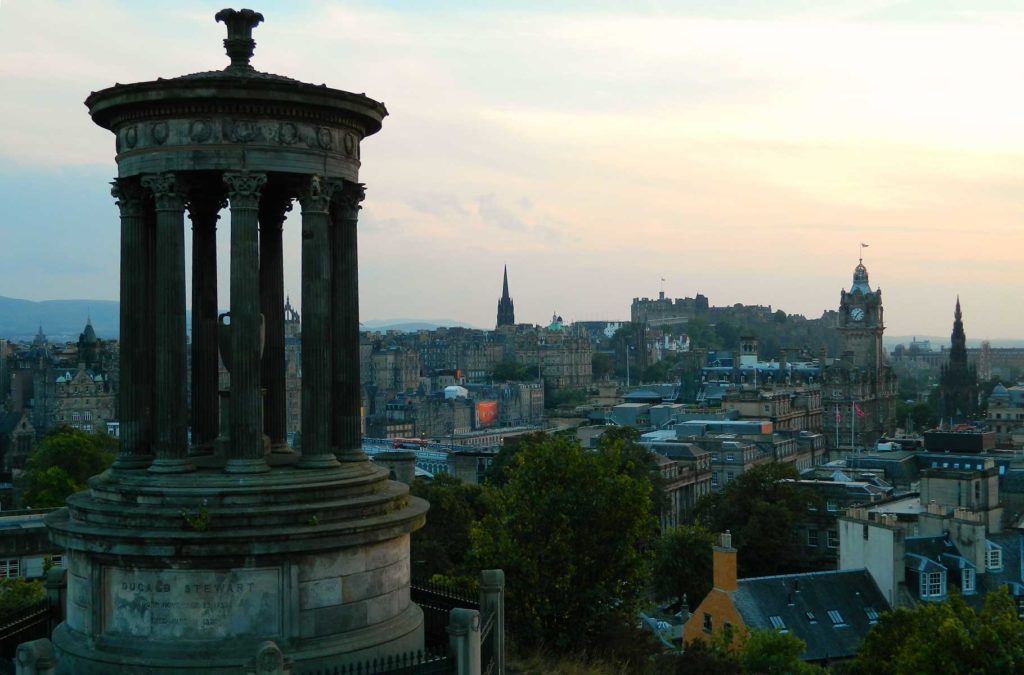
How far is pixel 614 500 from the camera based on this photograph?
33812mm

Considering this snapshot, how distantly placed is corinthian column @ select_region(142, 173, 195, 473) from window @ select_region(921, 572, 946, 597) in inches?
1686

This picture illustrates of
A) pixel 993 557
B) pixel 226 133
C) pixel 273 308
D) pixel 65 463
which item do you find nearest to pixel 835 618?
pixel 993 557

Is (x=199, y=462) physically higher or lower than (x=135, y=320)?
lower

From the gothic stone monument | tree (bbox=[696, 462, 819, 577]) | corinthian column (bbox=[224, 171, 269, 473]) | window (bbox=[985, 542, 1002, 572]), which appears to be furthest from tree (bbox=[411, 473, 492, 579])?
corinthian column (bbox=[224, 171, 269, 473])

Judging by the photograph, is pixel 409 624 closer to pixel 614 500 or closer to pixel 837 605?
pixel 614 500

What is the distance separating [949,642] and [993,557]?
26058 millimetres

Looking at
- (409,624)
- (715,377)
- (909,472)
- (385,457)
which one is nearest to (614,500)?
(385,457)

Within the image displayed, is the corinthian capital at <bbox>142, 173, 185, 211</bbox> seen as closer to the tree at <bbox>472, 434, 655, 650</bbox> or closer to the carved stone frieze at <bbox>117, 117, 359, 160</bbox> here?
the carved stone frieze at <bbox>117, 117, 359, 160</bbox>

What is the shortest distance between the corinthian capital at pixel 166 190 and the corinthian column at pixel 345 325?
2559mm

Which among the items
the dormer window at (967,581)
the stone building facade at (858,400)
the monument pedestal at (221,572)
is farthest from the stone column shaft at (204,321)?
the stone building facade at (858,400)

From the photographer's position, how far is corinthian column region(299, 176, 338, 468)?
1930 cm

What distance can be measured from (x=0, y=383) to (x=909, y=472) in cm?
12934

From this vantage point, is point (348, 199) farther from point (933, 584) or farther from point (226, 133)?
point (933, 584)

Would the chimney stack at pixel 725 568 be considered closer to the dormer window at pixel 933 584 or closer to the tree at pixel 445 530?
the dormer window at pixel 933 584
